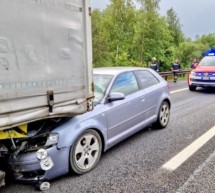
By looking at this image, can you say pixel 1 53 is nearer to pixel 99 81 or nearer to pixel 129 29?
pixel 99 81

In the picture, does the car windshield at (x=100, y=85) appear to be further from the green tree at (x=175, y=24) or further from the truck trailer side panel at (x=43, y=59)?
the green tree at (x=175, y=24)

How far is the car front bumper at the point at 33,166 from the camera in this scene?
3.67m

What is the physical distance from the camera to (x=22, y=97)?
3.34 meters

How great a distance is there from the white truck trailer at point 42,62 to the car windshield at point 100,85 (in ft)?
2.11

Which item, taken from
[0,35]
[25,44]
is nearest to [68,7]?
[25,44]

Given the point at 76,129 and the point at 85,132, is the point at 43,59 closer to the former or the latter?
the point at 76,129

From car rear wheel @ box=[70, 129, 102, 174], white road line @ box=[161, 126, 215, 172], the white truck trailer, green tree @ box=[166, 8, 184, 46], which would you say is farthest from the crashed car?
green tree @ box=[166, 8, 184, 46]

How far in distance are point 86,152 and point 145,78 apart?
2489mm

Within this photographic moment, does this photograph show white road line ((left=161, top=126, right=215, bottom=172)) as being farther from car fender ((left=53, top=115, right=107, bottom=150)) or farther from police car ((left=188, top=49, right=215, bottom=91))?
police car ((left=188, top=49, right=215, bottom=91))

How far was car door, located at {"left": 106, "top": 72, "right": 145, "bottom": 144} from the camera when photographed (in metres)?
4.81

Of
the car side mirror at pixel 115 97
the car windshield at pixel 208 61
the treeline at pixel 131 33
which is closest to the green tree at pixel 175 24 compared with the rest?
the treeline at pixel 131 33

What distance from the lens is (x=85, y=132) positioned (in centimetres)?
421

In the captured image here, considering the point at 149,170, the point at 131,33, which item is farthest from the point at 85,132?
the point at 131,33

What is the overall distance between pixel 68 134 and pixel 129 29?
37.1 m
